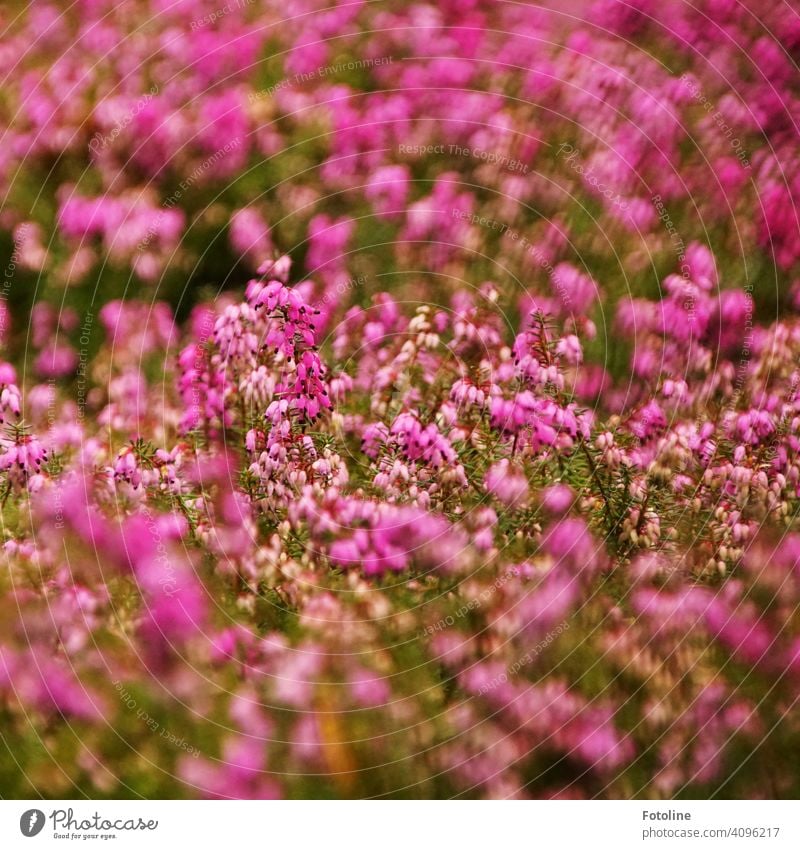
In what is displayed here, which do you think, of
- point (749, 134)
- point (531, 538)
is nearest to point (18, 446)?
point (531, 538)

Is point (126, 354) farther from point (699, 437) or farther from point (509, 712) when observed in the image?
point (699, 437)

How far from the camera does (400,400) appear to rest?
2.64 m

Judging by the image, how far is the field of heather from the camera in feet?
8.59

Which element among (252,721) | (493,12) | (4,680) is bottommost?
(252,721)

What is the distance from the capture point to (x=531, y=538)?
8.74ft

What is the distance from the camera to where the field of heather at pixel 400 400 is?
2.62 metres

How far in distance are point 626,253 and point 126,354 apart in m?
1.63
